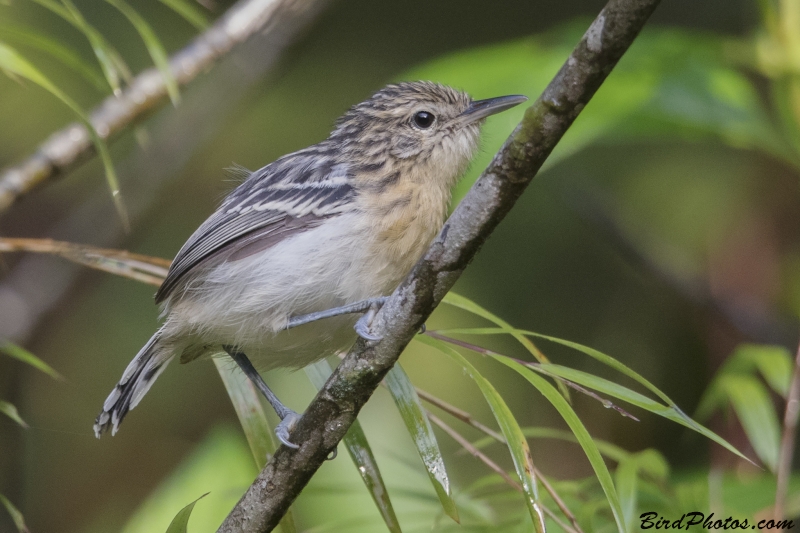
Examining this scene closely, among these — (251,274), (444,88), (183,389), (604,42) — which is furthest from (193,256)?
(183,389)

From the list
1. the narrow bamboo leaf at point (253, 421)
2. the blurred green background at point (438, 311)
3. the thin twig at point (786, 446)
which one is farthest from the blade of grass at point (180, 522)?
the thin twig at point (786, 446)

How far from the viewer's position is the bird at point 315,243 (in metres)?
2.97

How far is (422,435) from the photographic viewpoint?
2.46 meters

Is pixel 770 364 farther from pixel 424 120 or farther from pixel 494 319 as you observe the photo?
pixel 424 120

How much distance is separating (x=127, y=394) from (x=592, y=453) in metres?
1.93

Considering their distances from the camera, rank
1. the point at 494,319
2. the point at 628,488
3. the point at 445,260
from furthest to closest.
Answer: the point at 628,488 < the point at 494,319 < the point at 445,260

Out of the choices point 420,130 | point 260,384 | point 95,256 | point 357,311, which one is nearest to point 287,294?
point 357,311

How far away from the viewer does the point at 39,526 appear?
4.57 m

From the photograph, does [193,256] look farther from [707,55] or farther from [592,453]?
[707,55]

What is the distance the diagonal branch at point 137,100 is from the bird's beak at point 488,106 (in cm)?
139

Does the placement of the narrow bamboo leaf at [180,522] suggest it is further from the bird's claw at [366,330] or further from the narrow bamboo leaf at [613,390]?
the narrow bamboo leaf at [613,390]

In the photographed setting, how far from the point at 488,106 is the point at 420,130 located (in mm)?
301

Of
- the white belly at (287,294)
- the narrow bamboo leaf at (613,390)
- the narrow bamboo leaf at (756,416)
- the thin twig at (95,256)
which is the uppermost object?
the thin twig at (95,256)

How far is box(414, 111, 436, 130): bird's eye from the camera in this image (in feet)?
11.5
